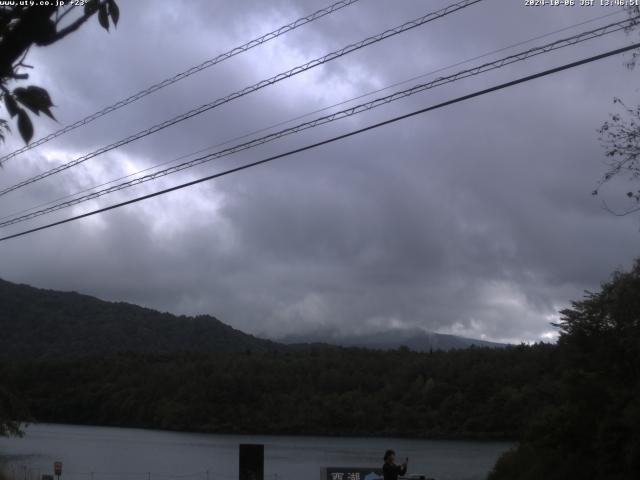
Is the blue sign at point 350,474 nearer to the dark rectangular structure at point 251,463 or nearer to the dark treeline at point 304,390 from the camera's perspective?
the dark rectangular structure at point 251,463

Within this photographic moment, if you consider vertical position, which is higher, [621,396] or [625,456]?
[621,396]

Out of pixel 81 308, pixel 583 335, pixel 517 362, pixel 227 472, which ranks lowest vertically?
pixel 227 472

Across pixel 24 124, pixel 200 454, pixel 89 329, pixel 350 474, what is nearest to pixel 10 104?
pixel 24 124

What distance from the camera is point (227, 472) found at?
4647cm

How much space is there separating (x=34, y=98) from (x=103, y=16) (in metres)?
0.65

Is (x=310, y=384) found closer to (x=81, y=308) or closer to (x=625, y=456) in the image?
(x=81, y=308)

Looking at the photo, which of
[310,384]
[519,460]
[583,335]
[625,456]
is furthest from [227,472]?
[310,384]

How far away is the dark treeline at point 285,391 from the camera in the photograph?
71875 mm

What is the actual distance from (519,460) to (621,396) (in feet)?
23.4

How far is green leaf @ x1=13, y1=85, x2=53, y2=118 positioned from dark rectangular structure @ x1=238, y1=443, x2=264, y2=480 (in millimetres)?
15707

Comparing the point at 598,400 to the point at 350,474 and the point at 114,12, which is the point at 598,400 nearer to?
the point at 350,474

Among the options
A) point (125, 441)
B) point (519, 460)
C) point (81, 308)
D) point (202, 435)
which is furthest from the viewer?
point (81, 308)

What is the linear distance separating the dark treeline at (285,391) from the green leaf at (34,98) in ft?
213

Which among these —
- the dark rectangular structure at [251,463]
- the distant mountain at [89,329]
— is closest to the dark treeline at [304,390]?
the distant mountain at [89,329]
